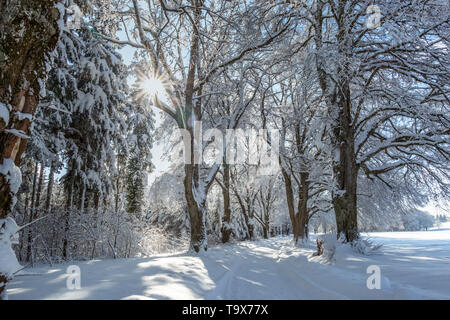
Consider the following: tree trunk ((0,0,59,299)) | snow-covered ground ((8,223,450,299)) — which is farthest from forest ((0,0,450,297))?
snow-covered ground ((8,223,450,299))

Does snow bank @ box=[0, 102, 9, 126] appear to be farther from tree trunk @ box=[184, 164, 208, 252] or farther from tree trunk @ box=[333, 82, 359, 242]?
tree trunk @ box=[333, 82, 359, 242]

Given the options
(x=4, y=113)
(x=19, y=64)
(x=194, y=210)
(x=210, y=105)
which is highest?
(x=210, y=105)

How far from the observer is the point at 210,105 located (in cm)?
1470

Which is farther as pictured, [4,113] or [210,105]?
[210,105]

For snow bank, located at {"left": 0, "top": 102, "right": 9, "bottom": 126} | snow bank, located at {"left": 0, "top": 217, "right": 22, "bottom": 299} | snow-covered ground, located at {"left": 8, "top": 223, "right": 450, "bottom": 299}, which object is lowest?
snow-covered ground, located at {"left": 8, "top": 223, "right": 450, "bottom": 299}

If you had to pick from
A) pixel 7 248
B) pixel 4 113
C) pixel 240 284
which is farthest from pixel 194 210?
pixel 4 113

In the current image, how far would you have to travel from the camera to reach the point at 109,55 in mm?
13750

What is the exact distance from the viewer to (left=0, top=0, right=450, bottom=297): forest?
276cm

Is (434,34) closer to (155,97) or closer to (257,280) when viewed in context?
(257,280)

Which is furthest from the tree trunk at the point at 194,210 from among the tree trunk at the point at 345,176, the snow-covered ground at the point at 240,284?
the tree trunk at the point at 345,176

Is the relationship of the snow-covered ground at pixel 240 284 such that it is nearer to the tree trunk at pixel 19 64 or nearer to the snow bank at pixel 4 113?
the tree trunk at pixel 19 64

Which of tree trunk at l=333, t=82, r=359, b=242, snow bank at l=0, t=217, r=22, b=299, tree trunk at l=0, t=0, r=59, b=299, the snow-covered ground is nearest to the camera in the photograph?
snow bank at l=0, t=217, r=22, b=299

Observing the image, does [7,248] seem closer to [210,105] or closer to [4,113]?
[4,113]

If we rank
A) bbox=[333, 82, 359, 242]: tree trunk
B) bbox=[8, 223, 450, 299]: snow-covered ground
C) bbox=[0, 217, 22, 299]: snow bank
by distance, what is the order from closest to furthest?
bbox=[0, 217, 22, 299]: snow bank → bbox=[8, 223, 450, 299]: snow-covered ground → bbox=[333, 82, 359, 242]: tree trunk
